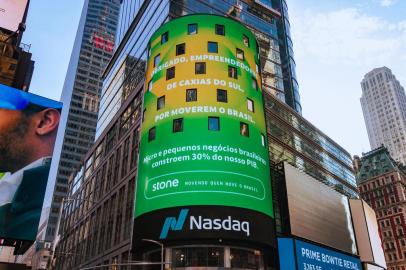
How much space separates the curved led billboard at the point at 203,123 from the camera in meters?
43.2

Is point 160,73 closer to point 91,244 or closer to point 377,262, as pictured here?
point 91,244

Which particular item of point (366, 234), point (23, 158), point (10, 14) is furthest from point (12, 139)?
point (366, 234)

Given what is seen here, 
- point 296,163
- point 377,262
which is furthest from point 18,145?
point 377,262

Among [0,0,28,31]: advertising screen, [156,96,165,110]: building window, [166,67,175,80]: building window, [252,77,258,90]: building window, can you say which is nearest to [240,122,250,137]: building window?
[252,77,258,90]: building window

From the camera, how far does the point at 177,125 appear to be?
46.9 m

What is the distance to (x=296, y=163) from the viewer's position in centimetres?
7119

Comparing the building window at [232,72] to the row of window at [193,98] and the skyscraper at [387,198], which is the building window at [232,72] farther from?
the skyscraper at [387,198]

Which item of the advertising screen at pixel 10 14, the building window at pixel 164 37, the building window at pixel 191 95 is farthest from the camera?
the building window at pixel 164 37

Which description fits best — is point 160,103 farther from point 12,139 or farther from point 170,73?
point 12,139

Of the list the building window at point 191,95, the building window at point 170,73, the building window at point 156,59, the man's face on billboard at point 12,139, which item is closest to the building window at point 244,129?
the building window at point 191,95

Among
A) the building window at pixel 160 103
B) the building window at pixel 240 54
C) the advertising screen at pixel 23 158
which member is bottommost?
the advertising screen at pixel 23 158

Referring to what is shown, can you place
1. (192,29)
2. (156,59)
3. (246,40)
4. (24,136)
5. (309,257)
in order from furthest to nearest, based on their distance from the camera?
(246,40)
(156,59)
(192,29)
(309,257)
(24,136)

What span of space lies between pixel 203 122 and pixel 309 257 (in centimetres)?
Result: 2322

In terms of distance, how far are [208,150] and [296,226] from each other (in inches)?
753
